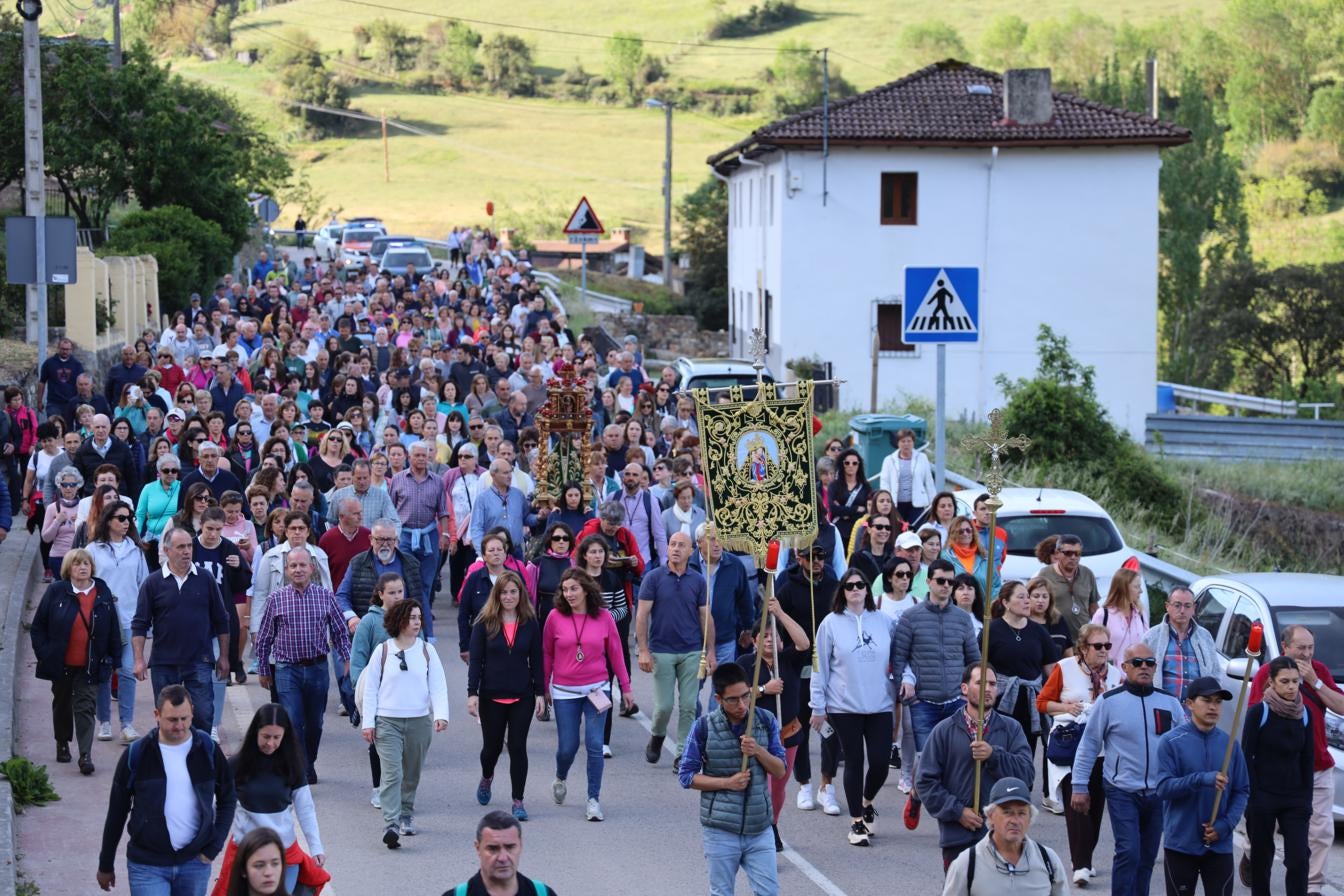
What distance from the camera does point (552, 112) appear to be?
13350 cm

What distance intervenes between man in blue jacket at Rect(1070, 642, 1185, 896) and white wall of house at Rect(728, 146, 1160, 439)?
1300 inches

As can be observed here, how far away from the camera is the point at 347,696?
46.5 ft

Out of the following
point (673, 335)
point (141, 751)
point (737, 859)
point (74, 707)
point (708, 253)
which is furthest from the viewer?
point (708, 253)

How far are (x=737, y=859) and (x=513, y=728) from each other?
296cm

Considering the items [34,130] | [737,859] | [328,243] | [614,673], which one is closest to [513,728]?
[614,673]

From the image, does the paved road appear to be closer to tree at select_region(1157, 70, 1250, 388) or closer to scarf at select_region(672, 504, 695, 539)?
scarf at select_region(672, 504, 695, 539)

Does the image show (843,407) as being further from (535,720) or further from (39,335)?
(535,720)

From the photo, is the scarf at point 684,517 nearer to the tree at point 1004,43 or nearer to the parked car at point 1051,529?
the parked car at point 1051,529

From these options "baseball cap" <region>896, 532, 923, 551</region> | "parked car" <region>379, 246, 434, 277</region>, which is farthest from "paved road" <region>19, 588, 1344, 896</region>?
"parked car" <region>379, 246, 434, 277</region>

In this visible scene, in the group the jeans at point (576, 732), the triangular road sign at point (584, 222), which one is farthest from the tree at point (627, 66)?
the jeans at point (576, 732)

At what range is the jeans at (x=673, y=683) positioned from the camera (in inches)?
513

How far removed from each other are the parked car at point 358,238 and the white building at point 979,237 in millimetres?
20143

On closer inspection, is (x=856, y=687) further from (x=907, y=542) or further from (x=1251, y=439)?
(x=1251, y=439)

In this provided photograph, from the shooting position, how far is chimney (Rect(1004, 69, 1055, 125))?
42531 mm
